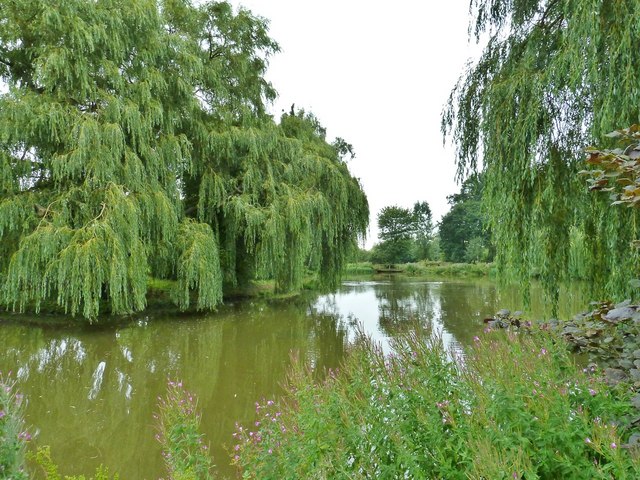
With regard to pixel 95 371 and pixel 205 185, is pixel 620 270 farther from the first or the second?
pixel 205 185

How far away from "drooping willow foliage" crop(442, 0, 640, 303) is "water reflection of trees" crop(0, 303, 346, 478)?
243 centimetres

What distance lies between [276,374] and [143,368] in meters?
1.93

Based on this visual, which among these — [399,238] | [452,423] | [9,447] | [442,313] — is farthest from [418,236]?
[9,447]

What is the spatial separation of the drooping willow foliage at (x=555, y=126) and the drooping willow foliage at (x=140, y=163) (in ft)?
19.6

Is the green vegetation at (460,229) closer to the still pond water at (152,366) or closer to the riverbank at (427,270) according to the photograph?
the riverbank at (427,270)

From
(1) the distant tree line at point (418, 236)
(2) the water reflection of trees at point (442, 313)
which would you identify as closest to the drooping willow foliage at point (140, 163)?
(2) the water reflection of trees at point (442, 313)

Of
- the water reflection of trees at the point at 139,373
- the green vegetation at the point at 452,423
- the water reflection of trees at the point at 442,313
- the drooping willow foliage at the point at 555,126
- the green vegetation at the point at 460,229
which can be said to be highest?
the green vegetation at the point at 460,229

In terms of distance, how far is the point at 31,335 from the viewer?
24.1 ft

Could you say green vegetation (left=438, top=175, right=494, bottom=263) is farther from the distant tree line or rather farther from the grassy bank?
the grassy bank

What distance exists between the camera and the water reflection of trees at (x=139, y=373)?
11.0 ft

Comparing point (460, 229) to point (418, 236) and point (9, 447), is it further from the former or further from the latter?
point (9, 447)

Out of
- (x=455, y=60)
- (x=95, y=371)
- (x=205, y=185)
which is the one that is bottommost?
(x=95, y=371)

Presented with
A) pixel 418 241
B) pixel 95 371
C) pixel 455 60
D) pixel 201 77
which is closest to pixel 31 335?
pixel 95 371

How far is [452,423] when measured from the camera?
1610mm
